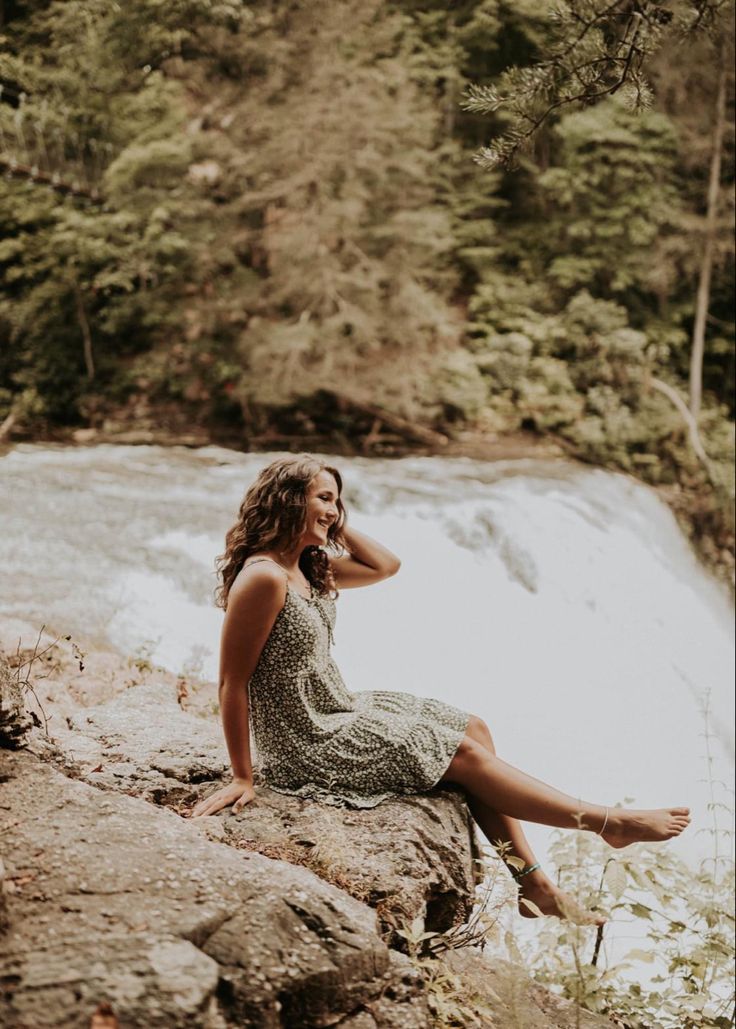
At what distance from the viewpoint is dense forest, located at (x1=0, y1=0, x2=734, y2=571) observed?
8.12 meters

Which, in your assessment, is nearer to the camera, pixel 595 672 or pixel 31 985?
pixel 31 985

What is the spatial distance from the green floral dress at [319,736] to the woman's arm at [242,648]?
8 centimetres

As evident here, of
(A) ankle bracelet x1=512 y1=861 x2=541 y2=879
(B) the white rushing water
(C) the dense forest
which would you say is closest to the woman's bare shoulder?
(A) ankle bracelet x1=512 y1=861 x2=541 y2=879

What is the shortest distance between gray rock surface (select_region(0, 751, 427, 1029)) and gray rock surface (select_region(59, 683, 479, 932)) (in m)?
0.21

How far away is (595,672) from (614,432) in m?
4.68

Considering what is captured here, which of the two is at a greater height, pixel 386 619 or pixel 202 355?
pixel 202 355

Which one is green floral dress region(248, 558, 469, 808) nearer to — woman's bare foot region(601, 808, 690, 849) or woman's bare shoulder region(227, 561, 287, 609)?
woman's bare shoulder region(227, 561, 287, 609)

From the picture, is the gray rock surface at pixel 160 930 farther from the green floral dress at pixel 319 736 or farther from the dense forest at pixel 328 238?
the dense forest at pixel 328 238

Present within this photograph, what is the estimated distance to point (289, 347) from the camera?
8.25m

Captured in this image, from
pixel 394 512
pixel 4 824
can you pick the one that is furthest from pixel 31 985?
pixel 394 512

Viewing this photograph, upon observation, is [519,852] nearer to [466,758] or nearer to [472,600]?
[466,758]

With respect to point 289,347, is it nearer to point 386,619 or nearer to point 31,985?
point 386,619

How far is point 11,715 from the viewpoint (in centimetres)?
213

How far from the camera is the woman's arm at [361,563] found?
9.59 ft
